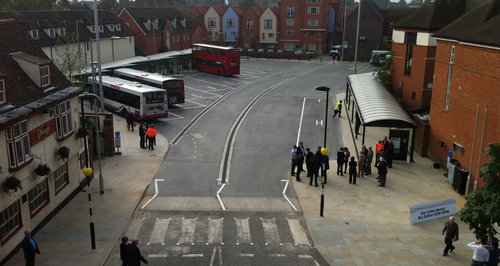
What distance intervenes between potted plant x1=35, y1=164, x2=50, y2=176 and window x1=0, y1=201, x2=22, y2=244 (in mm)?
1425

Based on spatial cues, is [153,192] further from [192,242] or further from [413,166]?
[413,166]

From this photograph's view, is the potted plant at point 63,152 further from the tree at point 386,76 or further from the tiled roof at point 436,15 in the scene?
the tree at point 386,76

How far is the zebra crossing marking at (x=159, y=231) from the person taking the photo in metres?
17.7

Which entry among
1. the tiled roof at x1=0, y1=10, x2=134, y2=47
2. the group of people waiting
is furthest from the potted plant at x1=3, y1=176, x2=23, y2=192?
the tiled roof at x1=0, y1=10, x2=134, y2=47

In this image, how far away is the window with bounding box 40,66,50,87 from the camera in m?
19.6

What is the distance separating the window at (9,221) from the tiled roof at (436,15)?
28219 millimetres

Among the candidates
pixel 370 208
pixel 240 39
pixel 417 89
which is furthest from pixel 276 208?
pixel 240 39

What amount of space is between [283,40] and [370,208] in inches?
2967

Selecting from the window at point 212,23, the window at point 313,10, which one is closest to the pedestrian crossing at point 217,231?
the window at point 313,10

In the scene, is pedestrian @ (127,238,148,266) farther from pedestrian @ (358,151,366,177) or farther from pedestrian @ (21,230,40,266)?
pedestrian @ (358,151,366,177)

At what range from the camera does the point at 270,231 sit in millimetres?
18516

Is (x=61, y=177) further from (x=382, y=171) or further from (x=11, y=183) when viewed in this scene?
(x=382, y=171)

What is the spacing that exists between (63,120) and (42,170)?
13.0ft

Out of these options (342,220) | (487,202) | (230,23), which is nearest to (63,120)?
(342,220)
